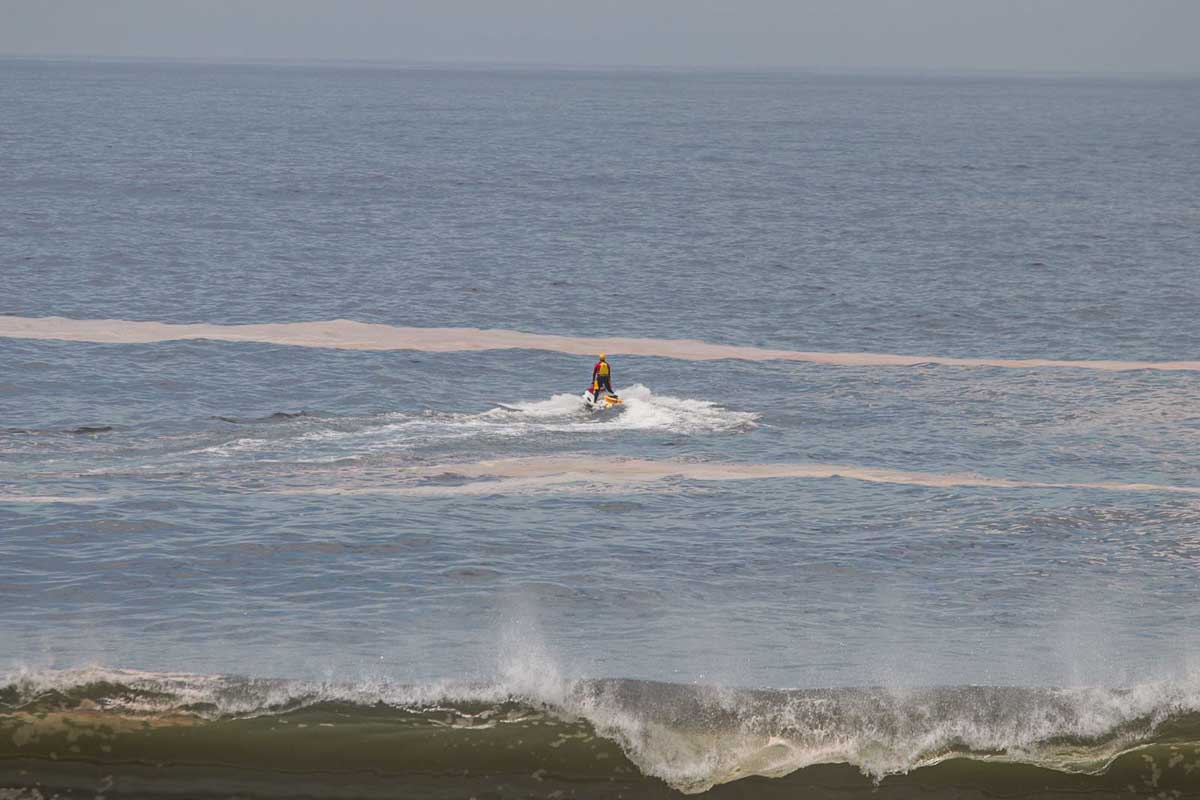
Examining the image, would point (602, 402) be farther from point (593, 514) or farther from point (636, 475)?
point (593, 514)

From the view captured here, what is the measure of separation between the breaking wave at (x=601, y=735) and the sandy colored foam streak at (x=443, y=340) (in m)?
34.7

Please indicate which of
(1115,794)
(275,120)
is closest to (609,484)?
(1115,794)

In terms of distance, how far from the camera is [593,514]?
33.4 meters

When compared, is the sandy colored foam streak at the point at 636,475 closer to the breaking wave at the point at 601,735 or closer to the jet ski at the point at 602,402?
the jet ski at the point at 602,402

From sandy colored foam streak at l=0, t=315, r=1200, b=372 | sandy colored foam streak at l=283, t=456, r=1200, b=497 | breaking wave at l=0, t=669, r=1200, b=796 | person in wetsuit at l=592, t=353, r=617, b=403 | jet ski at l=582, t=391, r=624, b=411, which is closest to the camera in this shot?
breaking wave at l=0, t=669, r=1200, b=796

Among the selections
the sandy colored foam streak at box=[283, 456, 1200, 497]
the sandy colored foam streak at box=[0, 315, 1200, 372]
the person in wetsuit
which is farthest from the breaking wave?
the sandy colored foam streak at box=[0, 315, 1200, 372]

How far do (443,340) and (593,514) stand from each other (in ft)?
82.0

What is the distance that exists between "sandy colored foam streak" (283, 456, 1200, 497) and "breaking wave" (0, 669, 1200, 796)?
50.4 feet

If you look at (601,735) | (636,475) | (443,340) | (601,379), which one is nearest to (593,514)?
(636,475)

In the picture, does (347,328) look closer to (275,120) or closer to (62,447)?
(62,447)

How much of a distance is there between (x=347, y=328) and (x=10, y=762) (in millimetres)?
43320

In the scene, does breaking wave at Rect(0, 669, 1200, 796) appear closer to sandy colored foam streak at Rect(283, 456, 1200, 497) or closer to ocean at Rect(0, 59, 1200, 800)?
ocean at Rect(0, 59, 1200, 800)

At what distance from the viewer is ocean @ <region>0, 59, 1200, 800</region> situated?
725 inches

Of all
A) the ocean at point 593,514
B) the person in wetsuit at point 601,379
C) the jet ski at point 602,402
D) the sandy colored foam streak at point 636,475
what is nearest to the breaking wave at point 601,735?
the ocean at point 593,514
